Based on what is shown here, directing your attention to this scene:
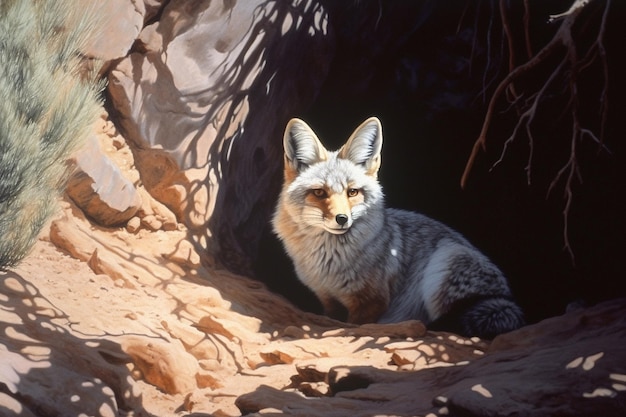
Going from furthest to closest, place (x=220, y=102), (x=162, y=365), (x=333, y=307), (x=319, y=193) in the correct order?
1. (x=220, y=102)
2. (x=333, y=307)
3. (x=319, y=193)
4. (x=162, y=365)

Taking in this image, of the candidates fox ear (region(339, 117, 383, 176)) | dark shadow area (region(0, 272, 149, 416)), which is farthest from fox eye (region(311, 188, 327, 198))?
dark shadow area (region(0, 272, 149, 416))

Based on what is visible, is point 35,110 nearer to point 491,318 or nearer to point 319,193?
point 319,193

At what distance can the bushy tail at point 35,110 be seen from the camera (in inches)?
115

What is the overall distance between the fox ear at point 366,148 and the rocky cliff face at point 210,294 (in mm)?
989

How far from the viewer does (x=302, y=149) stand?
15.5 feet

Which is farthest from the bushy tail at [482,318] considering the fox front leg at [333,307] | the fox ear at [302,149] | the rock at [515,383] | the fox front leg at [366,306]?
the fox ear at [302,149]

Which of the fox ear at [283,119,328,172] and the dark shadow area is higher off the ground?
the fox ear at [283,119,328,172]

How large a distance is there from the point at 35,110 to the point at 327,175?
85.8 inches

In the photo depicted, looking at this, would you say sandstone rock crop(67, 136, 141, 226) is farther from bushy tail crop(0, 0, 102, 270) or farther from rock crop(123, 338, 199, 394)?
rock crop(123, 338, 199, 394)

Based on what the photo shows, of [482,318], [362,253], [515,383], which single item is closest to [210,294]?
[362,253]

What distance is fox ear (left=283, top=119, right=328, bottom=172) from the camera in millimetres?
4680

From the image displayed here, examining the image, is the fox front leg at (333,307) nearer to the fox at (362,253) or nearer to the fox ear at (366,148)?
the fox at (362,253)

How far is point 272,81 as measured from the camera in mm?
5332

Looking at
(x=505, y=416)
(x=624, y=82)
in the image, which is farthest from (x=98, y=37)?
(x=624, y=82)
